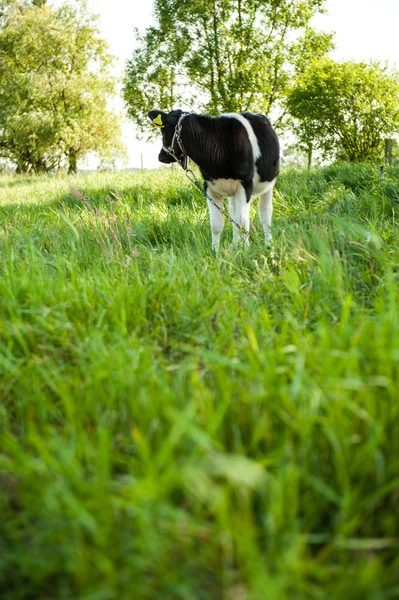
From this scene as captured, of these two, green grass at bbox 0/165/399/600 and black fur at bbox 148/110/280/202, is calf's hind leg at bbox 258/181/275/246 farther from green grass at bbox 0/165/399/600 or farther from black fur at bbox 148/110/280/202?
green grass at bbox 0/165/399/600

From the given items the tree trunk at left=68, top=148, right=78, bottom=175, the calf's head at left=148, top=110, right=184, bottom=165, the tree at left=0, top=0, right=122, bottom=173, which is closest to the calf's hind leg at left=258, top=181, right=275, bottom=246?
the calf's head at left=148, top=110, right=184, bottom=165

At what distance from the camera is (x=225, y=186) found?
5.89m

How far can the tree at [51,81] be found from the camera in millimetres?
31984

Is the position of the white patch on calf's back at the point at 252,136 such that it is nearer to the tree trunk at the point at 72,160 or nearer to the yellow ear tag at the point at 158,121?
the yellow ear tag at the point at 158,121

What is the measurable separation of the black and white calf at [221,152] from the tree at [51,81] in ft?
92.7

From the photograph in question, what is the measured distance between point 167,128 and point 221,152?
0.61 metres

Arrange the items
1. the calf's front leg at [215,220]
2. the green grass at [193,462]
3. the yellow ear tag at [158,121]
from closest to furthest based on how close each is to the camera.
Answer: the green grass at [193,462], the yellow ear tag at [158,121], the calf's front leg at [215,220]

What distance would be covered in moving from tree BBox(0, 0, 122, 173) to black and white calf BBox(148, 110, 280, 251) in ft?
92.7

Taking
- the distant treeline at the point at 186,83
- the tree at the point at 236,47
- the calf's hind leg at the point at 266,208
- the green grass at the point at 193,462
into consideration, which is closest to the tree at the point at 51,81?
the distant treeline at the point at 186,83

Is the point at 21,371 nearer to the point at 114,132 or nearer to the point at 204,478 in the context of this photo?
the point at 204,478

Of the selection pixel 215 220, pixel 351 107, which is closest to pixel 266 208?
pixel 215 220

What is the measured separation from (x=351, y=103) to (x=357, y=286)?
18.2 metres

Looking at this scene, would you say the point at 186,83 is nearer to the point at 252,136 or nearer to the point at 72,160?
the point at 72,160

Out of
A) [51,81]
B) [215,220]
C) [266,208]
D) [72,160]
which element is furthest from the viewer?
[72,160]
